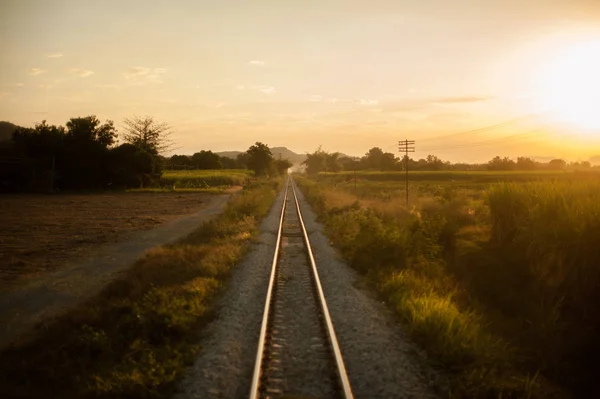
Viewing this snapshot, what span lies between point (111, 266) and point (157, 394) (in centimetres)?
1064

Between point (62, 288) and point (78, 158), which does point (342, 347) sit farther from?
point (78, 158)

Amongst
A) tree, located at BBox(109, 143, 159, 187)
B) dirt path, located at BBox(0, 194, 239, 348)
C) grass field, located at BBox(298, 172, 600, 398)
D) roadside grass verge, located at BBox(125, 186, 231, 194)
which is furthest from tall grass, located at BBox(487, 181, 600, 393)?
tree, located at BBox(109, 143, 159, 187)

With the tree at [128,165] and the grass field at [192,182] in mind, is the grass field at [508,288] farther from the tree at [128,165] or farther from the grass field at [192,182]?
the grass field at [192,182]

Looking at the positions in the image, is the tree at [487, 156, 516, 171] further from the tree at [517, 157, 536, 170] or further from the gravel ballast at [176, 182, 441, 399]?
the gravel ballast at [176, 182, 441, 399]

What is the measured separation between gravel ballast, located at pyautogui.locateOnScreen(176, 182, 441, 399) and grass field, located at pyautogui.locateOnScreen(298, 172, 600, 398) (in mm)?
427

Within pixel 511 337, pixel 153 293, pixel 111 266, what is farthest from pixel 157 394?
pixel 111 266

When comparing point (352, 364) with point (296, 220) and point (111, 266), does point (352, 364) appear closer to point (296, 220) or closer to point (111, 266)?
point (111, 266)

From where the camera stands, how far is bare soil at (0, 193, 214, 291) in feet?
51.3

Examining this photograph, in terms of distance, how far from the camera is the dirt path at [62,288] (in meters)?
9.77

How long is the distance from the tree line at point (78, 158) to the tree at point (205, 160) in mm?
48047

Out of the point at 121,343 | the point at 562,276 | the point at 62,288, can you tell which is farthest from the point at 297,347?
the point at 62,288

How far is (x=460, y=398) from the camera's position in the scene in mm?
5555

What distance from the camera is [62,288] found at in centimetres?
1234

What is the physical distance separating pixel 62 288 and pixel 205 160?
100.0m
